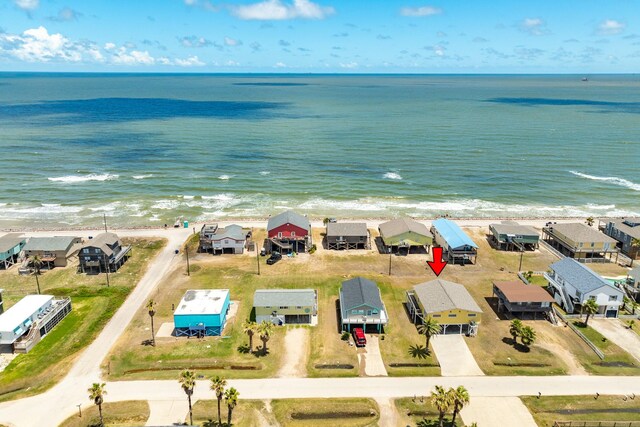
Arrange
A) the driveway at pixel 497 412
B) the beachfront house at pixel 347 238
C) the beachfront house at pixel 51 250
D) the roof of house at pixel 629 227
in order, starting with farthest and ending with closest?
the beachfront house at pixel 347 238
the roof of house at pixel 629 227
the beachfront house at pixel 51 250
the driveway at pixel 497 412

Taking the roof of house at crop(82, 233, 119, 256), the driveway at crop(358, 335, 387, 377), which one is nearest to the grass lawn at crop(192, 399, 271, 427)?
the driveway at crop(358, 335, 387, 377)

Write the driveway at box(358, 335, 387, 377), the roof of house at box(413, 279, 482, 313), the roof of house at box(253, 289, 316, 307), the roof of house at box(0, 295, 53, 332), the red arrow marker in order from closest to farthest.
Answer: the driveway at box(358, 335, 387, 377) < the roof of house at box(0, 295, 53, 332) < the roof of house at box(413, 279, 482, 313) < the roof of house at box(253, 289, 316, 307) < the red arrow marker

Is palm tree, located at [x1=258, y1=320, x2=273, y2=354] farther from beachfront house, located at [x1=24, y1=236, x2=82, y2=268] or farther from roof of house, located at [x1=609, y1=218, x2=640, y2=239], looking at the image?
roof of house, located at [x1=609, y1=218, x2=640, y2=239]

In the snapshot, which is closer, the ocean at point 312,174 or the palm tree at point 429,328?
the palm tree at point 429,328

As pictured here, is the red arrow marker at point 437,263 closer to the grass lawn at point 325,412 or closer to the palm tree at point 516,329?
the palm tree at point 516,329

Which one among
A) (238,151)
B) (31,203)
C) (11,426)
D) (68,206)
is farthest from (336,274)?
(238,151)

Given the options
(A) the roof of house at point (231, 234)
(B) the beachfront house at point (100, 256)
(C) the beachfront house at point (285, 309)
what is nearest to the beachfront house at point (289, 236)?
(A) the roof of house at point (231, 234)

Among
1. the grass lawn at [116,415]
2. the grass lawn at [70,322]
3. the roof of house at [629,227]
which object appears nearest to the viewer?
the grass lawn at [116,415]
